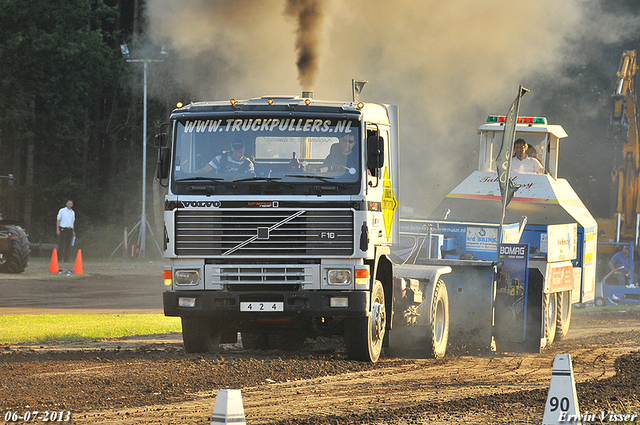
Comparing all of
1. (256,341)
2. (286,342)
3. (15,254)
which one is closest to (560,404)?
(286,342)

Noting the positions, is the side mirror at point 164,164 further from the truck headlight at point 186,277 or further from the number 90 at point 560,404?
the number 90 at point 560,404

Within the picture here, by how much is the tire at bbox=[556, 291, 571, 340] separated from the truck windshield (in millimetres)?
6383

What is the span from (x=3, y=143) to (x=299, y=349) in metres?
36.4

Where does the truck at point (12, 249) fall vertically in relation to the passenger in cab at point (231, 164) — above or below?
below

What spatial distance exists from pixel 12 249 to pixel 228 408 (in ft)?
73.0

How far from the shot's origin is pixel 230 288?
10.4 metres

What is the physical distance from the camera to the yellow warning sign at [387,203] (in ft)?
36.0

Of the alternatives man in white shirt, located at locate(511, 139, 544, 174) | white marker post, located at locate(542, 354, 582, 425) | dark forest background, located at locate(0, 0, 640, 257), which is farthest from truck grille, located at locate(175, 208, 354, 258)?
dark forest background, located at locate(0, 0, 640, 257)

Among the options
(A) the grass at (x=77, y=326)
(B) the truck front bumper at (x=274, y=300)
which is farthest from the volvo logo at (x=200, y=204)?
(A) the grass at (x=77, y=326)

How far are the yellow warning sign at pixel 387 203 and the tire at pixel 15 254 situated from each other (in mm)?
16567

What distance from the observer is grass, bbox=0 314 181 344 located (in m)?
13.5

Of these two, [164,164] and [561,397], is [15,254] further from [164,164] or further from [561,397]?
[561,397]

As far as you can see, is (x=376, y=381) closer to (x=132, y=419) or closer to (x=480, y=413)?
(x=480, y=413)

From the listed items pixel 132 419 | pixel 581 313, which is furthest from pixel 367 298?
pixel 581 313
